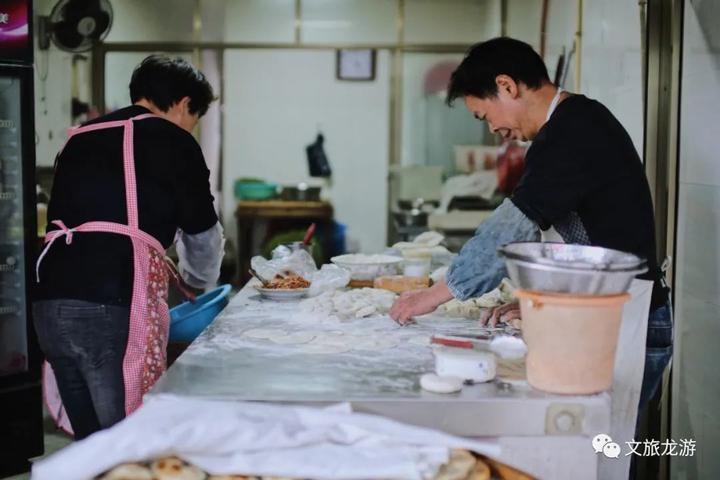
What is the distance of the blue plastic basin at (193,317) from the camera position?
3107 millimetres

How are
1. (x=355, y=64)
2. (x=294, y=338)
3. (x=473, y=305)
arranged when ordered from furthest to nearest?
(x=355, y=64)
(x=473, y=305)
(x=294, y=338)

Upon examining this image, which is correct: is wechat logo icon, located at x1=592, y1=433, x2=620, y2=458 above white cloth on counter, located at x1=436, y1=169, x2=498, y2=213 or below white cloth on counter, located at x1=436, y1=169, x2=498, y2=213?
below

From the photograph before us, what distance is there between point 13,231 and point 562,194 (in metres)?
3.11

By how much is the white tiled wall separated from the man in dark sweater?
24.3 inches

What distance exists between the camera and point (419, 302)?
2426mm

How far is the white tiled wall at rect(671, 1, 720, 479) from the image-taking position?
9.34ft

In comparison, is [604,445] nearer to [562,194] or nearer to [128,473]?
[562,194]

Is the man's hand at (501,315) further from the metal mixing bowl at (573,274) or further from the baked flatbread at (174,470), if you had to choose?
the baked flatbread at (174,470)

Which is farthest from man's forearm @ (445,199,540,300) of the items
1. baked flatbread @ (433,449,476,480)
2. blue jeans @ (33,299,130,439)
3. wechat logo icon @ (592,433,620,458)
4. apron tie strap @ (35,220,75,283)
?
apron tie strap @ (35,220,75,283)

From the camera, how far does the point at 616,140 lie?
7.39 ft

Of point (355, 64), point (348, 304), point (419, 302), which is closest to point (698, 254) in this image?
point (419, 302)

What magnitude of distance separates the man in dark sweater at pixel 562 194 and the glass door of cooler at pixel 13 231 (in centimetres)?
257

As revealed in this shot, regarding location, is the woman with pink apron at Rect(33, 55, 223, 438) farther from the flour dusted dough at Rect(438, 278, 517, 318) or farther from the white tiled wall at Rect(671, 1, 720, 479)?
the white tiled wall at Rect(671, 1, 720, 479)

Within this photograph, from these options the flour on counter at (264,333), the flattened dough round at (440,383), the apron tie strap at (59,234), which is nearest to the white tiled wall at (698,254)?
the flattened dough round at (440,383)
